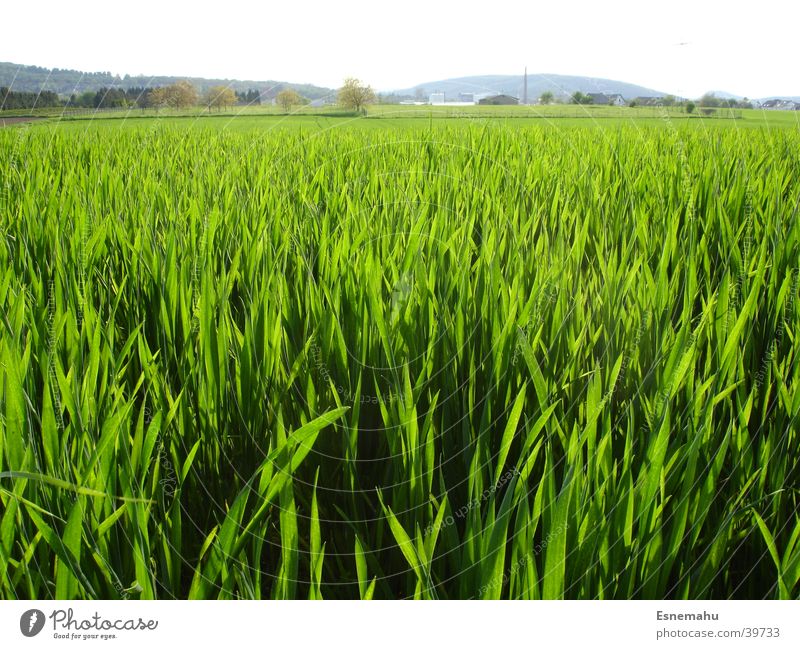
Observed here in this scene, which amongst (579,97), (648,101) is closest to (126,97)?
(579,97)

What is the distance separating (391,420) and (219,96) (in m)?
1.13

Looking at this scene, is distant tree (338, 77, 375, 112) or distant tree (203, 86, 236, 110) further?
distant tree (203, 86, 236, 110)

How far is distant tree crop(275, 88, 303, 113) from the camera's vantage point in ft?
4.25

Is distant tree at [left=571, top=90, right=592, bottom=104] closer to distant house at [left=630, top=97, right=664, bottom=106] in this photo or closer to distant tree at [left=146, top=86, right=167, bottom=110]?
distant house at [left=630, top=97, right=664, bottom=106]

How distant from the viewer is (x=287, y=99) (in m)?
1.34
